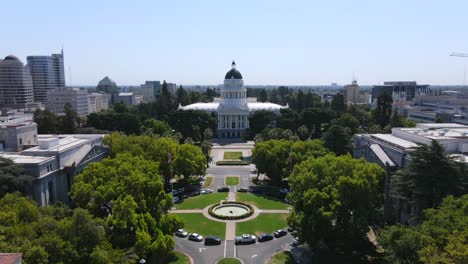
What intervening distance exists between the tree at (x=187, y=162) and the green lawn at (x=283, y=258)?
31.0m

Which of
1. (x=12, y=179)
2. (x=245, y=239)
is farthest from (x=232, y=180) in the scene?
(x=12, y=179)

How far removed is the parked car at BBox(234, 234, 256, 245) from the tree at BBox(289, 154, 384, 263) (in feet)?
24.1

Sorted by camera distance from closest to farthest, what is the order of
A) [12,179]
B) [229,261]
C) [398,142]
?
[12,179] → [229,261] → [398,142]

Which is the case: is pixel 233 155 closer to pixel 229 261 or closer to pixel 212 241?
pixel 212 241

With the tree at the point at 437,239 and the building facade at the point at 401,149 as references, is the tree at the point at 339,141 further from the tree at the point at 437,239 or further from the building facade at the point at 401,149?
the tree at the point at 437,239

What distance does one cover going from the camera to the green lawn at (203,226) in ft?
183

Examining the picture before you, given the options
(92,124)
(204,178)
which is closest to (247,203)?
(204,178)

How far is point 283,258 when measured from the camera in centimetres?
4809

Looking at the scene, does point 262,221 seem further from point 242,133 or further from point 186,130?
point 242,133

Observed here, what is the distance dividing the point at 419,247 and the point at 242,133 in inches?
4436

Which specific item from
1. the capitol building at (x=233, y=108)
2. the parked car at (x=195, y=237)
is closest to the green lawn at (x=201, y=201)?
the parked car at (x=195, y=237)

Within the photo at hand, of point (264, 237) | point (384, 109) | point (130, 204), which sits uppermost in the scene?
point (384, 109)

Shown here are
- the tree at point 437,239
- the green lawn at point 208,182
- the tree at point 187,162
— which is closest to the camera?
the tree at point 437,239

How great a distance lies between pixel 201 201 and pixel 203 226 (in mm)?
11538
